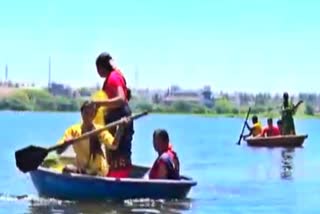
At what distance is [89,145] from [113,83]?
1353mm

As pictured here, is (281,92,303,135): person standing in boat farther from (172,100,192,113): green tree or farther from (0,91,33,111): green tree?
(172,100,192,113): green tree

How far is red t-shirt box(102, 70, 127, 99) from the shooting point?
1689cm

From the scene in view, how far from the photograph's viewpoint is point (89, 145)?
1761 cm

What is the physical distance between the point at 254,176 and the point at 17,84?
158 meters

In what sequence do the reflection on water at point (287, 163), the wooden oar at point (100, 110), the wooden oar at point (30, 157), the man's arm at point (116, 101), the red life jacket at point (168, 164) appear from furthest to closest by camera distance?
the reflection on water at point (287, 163) < the wooden oar at point (30, 157) < the red life jacket at point (168, 164) < the wooden oar at point (100, 110) < the man's arm at point (116, 101)

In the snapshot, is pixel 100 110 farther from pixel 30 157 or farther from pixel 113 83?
pixel 30 157

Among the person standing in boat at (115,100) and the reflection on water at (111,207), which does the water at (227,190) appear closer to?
the reflection on water at (111,207)

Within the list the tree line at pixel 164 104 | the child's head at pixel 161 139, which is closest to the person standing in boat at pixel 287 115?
the child's head at pixel 161 139

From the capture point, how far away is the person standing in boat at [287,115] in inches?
1501

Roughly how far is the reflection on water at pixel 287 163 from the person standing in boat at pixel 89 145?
9020 mm

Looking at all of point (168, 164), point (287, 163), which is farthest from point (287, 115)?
point (168, 164)

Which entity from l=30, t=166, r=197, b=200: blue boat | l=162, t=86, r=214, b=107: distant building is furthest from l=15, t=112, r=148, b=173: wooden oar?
l=162, t=86, r=214, b=107: distant building

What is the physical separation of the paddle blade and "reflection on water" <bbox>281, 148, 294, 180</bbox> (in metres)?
9.37

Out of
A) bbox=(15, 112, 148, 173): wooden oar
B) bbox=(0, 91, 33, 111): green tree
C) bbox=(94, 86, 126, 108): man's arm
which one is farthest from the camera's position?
bbox=(0, 91, 33, 111): green tree
